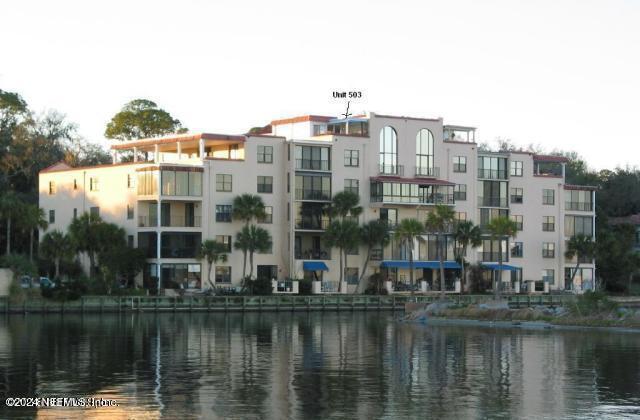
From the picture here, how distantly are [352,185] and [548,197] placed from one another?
22236 millimetres

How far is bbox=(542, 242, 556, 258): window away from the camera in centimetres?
11725

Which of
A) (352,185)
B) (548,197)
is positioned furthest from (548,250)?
(352,185)

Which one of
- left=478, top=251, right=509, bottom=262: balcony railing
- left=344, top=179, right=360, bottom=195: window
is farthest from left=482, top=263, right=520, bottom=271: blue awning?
left=344, top=179, right=360, bottom=195: window

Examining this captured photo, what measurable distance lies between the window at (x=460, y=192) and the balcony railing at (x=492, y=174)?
256 centimetres

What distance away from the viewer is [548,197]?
11806 centimetres

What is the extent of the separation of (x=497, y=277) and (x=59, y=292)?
142 feet

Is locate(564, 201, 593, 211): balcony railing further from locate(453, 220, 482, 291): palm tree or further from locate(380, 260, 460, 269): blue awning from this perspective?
locate(380, 260, 460, 269): blue awning

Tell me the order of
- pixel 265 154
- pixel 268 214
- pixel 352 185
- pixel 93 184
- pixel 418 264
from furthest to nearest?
pixel 418 264
pixel 352 185
pixel 93 184
pixel 268 214
pixel 265 154

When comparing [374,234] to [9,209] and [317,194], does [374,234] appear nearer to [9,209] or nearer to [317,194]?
[317,194]

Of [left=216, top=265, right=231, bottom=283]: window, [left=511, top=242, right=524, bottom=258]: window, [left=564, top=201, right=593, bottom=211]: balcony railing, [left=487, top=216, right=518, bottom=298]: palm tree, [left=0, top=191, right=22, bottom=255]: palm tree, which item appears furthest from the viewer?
[left=564, top=201, right=593, bottom=211]: balcony railing

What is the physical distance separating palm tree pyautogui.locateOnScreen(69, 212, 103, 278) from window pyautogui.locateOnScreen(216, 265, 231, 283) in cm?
990

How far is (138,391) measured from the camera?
3962 cm

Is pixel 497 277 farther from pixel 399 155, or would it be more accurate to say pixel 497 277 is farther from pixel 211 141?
pixel 211 141

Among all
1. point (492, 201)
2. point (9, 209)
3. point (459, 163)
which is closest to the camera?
point (9, 209)
